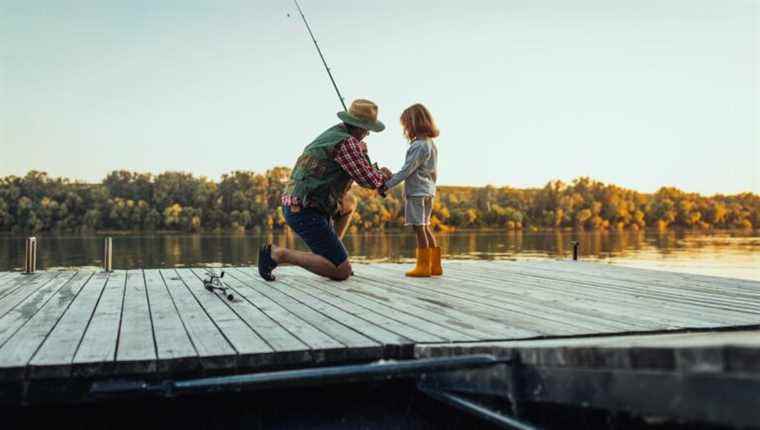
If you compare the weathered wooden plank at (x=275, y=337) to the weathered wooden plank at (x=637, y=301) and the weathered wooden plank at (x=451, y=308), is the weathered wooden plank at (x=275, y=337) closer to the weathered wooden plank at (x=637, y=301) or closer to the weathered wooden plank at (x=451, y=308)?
the weathered wooden plank at (x=451, y=308)

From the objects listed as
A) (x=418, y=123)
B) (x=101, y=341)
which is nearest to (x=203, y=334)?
(x=101, y=341)

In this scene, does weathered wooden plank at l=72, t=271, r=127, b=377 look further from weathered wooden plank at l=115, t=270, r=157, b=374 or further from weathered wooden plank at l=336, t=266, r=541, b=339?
weathered wooden plank at l=336, t=266, r=541, b=339

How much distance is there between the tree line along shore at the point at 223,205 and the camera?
A: 192 feet

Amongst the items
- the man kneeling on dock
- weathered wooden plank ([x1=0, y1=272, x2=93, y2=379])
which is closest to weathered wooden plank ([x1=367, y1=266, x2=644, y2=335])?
the man kneeling on dock

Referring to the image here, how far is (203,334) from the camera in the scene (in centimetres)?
308

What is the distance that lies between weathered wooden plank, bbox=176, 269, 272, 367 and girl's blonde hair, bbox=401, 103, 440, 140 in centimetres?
234

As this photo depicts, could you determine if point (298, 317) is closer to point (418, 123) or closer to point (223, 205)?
point (418, 123)

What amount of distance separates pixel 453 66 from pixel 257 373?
135 ft

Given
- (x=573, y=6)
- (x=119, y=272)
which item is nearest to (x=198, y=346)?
(x=119, y=272)

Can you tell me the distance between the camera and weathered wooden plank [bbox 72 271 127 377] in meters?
2.51

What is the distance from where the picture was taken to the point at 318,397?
9.69 feet

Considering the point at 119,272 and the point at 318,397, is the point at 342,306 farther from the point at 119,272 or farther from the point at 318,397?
the point at 119,272

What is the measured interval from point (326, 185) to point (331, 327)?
228cm

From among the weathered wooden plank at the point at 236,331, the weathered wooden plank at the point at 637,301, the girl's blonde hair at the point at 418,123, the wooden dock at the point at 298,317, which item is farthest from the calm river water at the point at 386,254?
the weathered wooden plank at the point at 236,331
